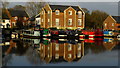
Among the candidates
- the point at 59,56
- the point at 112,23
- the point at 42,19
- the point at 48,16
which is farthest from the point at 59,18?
the point at 59,56

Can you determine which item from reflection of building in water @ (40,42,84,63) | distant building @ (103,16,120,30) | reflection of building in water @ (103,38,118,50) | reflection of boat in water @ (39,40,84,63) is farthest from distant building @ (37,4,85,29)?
reflection of building in water @ (40,42,84,63)

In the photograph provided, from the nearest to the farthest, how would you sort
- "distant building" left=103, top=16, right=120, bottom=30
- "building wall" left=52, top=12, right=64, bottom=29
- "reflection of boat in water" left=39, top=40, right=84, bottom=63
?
1. "reflection of boat in water" left=39, top=40, right=84, bottom=63
2. "building wall" left=52, top=12, right=64, bottom=29
3. "distant building" left=103, top=16, right=120, bottom=30

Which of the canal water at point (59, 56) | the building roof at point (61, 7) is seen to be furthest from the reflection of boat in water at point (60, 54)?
the building roof at point (61, 7)

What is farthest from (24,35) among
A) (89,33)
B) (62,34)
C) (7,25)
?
(7,25)

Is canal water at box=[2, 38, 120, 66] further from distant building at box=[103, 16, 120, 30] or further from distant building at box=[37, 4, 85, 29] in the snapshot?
distant building at box=[103, 16, 120, 30]

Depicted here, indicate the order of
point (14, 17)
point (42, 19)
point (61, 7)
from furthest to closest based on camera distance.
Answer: point (14, 17) → point (42, 19) → point (61, 7)

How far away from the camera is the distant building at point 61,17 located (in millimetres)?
69062

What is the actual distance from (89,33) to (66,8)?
60.5 feet

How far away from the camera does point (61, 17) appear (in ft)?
229

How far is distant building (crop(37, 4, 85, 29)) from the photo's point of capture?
227ft

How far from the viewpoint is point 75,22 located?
2793 inches

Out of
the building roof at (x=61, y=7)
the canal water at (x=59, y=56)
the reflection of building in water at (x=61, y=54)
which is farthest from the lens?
the building roof at (x=61, y=7)

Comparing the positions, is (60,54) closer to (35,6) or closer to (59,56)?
(59,56)

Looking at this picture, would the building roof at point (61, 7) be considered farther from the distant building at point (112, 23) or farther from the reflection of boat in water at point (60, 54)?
the reflection of boat in water at point (60, 54)
